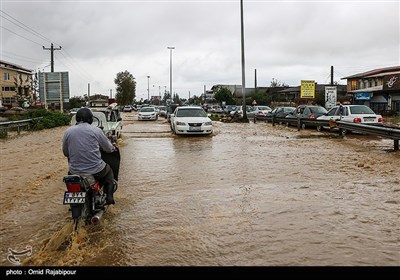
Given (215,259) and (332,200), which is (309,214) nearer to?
(332,200)

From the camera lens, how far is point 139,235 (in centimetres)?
562

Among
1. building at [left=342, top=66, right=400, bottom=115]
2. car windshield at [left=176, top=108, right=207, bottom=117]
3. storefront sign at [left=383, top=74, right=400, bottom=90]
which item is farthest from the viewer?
building at [left=342, top=66, right=400, bottom=115]

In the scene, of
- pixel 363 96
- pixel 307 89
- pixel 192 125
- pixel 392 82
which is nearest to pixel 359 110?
pixel 192 125

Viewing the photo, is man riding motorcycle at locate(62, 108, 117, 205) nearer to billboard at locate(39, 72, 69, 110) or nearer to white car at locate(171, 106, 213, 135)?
white car at locate(171, 106, 213, 135)

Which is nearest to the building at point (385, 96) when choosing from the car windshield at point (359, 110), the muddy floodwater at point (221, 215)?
the car windshield at point (359, 110)

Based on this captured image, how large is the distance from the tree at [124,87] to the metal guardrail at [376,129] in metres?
77.4

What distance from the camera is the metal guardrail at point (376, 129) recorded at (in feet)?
44.9

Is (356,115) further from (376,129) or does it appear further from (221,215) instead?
(221,215)

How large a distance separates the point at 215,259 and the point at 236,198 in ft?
9.73

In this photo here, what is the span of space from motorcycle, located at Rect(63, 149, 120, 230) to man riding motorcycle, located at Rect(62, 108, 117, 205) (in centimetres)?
13

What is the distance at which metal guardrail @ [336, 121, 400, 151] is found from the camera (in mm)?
13684

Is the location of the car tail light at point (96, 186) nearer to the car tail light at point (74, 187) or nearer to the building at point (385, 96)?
the car tail light at point (74, 187)

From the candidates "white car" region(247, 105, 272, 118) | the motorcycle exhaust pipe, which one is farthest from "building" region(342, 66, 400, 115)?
the motorcycle exhaust pipe

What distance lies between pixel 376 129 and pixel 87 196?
12.2m
